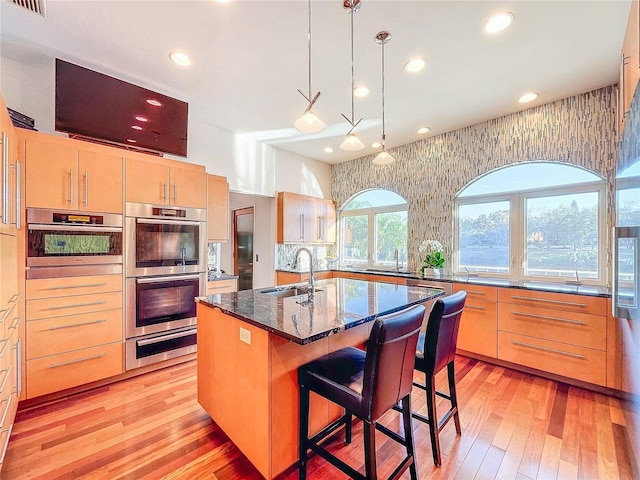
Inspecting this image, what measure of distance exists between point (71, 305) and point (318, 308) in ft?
7.28

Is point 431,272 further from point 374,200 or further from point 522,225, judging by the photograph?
point 374,200

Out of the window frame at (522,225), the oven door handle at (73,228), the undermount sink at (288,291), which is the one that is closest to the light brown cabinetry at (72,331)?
the oven door handle at (73,228)

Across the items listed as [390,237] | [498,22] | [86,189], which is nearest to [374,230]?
[390,237]

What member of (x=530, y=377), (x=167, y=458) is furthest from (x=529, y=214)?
(x=167, y=458)

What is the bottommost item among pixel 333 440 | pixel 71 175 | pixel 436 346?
pixel 333 440

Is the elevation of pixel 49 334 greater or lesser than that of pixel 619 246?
lesser

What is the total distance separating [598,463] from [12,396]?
3773mm

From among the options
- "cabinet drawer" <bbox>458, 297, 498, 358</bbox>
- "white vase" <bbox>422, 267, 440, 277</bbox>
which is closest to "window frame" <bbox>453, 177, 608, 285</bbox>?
"white vase" <bbox>422, 267, 440, 277</bbox>

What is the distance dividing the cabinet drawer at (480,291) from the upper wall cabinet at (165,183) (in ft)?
10.4

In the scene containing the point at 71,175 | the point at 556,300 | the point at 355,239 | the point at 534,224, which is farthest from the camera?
the point at 355,239

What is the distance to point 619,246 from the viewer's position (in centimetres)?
156

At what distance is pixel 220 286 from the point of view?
3566 mm

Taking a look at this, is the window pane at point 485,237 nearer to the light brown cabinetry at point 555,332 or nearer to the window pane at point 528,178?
the window pane at point 528,178

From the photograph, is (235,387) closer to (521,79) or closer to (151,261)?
(151,261)
